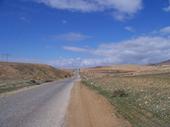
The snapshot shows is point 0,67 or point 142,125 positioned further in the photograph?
point 0,67

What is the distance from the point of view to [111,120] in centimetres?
1434

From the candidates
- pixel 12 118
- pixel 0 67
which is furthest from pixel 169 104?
pixel 0 67

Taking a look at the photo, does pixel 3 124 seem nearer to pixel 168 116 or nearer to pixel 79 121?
pixel 79 121

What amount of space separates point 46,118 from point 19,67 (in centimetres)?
13006

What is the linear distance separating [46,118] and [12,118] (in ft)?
4.92

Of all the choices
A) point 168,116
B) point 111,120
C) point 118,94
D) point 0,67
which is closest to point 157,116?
point 168,116

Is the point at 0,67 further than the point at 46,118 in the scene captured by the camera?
Yes

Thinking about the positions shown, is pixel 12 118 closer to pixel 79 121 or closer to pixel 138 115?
pixel 79 121

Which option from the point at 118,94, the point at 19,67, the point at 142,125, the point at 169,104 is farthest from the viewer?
the point at 19,67

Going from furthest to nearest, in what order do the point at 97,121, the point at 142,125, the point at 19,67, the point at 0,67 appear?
the point at 19,67, the point at 0,67, the point at 97,121, the point at 142,125

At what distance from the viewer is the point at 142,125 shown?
12.6m

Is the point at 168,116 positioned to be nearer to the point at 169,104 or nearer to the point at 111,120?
the point at 111,120

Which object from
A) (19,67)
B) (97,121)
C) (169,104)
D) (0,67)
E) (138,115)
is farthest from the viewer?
(19,67)

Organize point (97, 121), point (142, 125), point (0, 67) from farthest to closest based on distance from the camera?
point (0, 67), point (97, 121), point (142, 125)
